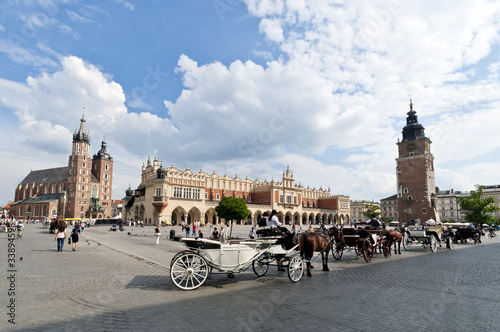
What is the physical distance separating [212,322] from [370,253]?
960 centimetres

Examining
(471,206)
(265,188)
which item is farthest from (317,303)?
(265,188)

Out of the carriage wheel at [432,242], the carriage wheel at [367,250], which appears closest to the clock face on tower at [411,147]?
the carriage wheel at [432,242]

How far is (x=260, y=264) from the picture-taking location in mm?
8680

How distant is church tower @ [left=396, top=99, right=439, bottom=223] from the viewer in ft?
186

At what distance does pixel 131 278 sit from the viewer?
8.07 meters

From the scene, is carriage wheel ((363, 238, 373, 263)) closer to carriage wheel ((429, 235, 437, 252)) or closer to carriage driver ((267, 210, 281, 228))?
carriage driver ((267, 210, 281, 228))

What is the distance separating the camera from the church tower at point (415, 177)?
186 feet

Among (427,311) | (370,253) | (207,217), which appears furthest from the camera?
(207,217)

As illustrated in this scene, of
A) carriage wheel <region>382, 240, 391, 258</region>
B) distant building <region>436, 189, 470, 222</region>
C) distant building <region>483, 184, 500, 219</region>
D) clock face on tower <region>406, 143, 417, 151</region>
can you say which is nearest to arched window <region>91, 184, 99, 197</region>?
clock face on tower <region>406, 143, 417, 151</region>

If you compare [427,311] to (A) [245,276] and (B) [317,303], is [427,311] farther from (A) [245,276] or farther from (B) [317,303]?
(A) [245,276]

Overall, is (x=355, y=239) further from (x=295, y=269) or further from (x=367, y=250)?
A: (x=295, y=269)

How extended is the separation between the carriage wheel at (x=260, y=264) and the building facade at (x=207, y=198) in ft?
127

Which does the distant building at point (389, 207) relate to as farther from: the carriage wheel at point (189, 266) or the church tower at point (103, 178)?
the carriage wheel at point (189, 266)

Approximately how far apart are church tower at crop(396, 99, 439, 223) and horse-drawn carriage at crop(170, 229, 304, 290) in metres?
55.7
